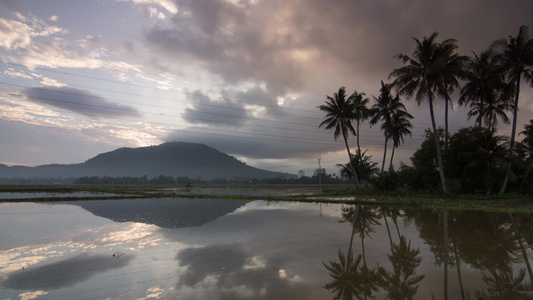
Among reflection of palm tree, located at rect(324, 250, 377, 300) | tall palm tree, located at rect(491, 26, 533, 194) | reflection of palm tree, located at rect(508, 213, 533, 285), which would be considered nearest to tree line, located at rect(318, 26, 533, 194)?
tall palm tree, located at rect(491, 26, 533, 194)

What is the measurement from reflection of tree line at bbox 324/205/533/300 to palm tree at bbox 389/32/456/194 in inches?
635

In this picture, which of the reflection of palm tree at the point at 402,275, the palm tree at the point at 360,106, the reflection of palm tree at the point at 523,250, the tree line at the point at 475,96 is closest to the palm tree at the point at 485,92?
the tree line at the point at 475,96

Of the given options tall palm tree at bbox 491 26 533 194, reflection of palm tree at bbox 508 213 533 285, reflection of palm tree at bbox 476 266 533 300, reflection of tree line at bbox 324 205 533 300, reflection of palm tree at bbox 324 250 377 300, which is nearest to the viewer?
reflection of palm tree at bbox 476 266 533 300

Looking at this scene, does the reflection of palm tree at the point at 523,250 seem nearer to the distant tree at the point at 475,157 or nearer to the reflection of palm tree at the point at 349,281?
the reflection of palm tree at the point at 349,281

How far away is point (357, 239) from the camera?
34.8ft

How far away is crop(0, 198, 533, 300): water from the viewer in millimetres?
5840

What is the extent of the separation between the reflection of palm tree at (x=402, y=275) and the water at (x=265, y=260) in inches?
1.0

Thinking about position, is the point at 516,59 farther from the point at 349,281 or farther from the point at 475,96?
the point at 349,281

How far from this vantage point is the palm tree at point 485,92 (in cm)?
2808

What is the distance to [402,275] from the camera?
21.8ft

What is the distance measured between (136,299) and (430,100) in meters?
30.1

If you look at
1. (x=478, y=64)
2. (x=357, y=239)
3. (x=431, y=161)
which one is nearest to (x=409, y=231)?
(x=357, y=239)

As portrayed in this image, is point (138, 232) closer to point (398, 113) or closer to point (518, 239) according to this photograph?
point (518, 239)

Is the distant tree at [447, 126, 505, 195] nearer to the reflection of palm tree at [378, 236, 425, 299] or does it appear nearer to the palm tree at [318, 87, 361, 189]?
the palm tree at [318, 87, 361, 189]
